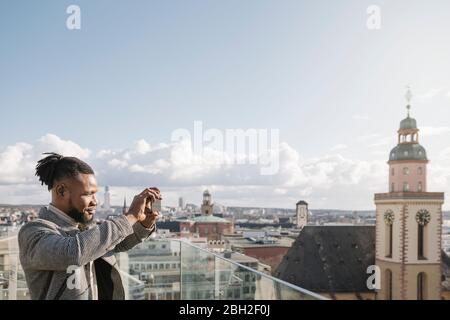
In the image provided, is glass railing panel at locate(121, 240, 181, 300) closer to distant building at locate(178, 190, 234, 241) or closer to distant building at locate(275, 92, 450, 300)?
distant building at locate(275, 92, 450, 300)

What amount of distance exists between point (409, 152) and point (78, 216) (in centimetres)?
2875

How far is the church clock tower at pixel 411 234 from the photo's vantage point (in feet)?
86.7

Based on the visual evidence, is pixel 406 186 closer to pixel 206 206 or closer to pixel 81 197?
pixel 81 197

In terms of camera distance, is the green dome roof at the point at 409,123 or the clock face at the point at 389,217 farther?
the green dome roof at the point at 409,123

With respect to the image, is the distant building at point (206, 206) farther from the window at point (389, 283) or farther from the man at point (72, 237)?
the man at point (72, 237)

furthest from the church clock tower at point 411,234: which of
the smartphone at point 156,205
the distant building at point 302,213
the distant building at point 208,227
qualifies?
the distant building at point 302,213

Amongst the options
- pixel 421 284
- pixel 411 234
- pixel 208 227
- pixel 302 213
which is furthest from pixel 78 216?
pixel 302 213

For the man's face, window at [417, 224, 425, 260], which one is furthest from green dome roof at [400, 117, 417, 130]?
the man's face

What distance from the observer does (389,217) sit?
27.7 m

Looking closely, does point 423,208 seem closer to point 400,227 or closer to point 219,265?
point 400,227

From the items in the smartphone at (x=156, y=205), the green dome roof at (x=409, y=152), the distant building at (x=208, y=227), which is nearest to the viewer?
the smartphone at (x=156, y=205)

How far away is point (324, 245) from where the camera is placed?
95.9ft
